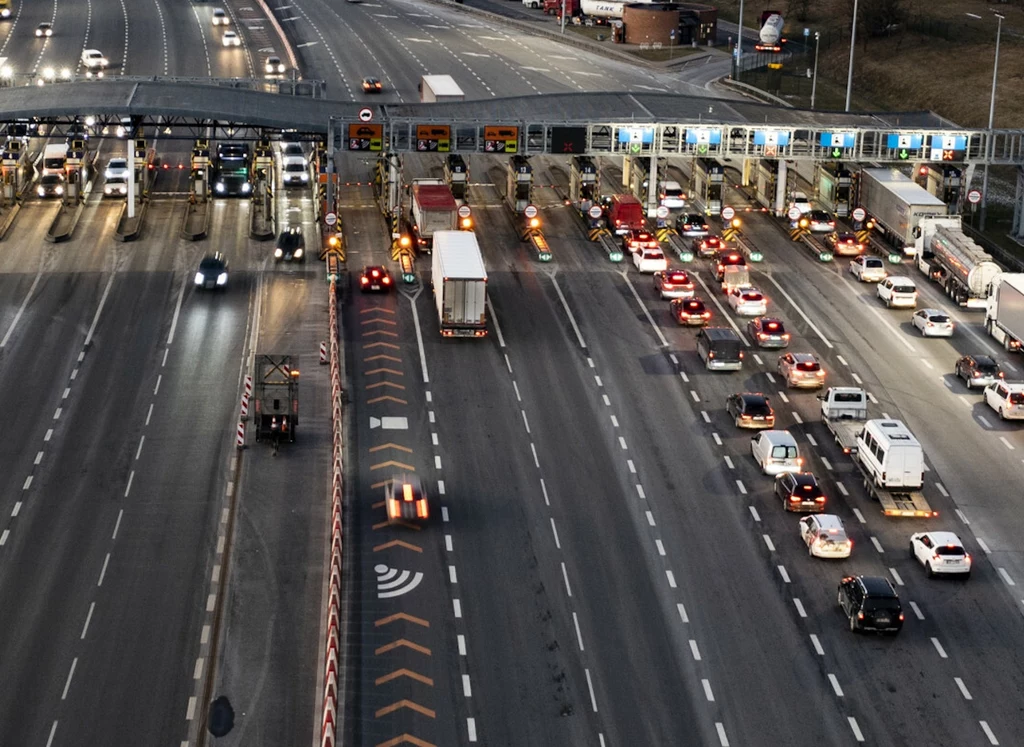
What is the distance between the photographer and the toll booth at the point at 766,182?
131250 millimetres

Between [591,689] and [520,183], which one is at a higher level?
[520,183]

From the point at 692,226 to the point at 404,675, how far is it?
60022 mm

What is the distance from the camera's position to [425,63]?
190 metres

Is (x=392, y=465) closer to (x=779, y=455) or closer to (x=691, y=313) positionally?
(x=779, y=455)

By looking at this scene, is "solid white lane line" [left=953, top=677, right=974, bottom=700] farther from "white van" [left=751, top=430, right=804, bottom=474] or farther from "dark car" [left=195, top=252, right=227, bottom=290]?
"dark car" [left=195, top=252, right=227, bottom=290]

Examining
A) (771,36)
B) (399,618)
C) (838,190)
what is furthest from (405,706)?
(771,36)

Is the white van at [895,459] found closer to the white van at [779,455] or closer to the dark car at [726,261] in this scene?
the white van at [779,455]

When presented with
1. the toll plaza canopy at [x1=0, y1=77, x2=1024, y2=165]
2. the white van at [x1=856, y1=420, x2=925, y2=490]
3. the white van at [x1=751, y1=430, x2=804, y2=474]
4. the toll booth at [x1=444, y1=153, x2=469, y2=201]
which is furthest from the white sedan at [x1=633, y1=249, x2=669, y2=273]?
the white van at [x1=856, y1=420, x2=925, y2=490]

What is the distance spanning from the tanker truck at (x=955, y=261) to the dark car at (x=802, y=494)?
31.7m

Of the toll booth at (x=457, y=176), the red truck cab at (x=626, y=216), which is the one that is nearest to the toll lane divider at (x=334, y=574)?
the red truck cab at (x=626, y=216)

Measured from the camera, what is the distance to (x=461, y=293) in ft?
326

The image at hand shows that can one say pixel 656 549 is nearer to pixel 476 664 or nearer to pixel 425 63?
pixel 476 664

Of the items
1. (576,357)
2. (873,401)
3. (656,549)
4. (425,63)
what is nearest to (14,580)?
(656,549)

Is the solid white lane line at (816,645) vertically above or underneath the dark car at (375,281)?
underneath
